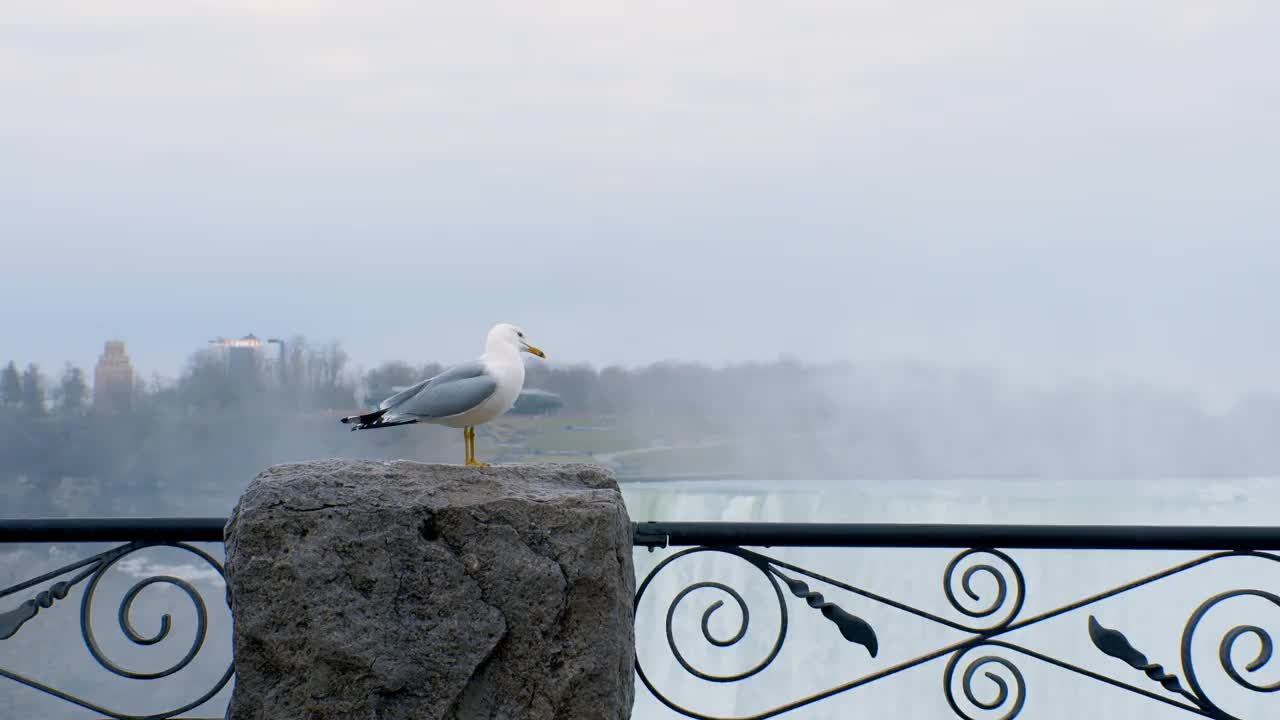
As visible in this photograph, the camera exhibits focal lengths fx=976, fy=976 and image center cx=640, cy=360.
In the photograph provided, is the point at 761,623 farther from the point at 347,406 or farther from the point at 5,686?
the point at 5,686

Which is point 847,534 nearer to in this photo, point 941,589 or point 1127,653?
point 1127,653

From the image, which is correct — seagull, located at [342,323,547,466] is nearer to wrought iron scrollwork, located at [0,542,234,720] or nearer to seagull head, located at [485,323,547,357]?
seagull head, located at [485,323,547,357]

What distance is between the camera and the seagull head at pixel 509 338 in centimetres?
183

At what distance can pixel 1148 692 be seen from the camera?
5.47ft

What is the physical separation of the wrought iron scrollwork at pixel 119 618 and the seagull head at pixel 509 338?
0.62m

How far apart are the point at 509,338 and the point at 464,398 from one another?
0.63 ft

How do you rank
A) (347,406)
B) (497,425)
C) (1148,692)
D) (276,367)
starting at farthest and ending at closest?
(276,367)
(347,406)
(497,425)
(1148,692)

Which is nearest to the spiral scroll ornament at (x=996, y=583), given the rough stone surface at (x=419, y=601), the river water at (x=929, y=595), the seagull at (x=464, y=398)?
the rough stone surface at (x=419, y=601)

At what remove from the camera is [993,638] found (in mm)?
1734

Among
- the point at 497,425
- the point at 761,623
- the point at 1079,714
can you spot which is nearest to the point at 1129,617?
the point at 1079,714

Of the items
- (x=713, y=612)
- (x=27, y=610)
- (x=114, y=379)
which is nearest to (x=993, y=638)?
(x=713, y=612)

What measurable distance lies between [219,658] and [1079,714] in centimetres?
299

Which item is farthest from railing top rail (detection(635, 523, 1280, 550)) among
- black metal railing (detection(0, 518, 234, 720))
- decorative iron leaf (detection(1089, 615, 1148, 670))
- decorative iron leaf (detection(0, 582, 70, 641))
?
decorative iron leaf (detection(0, 582, 70, 641))

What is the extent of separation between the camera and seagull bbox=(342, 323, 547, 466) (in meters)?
1.70
